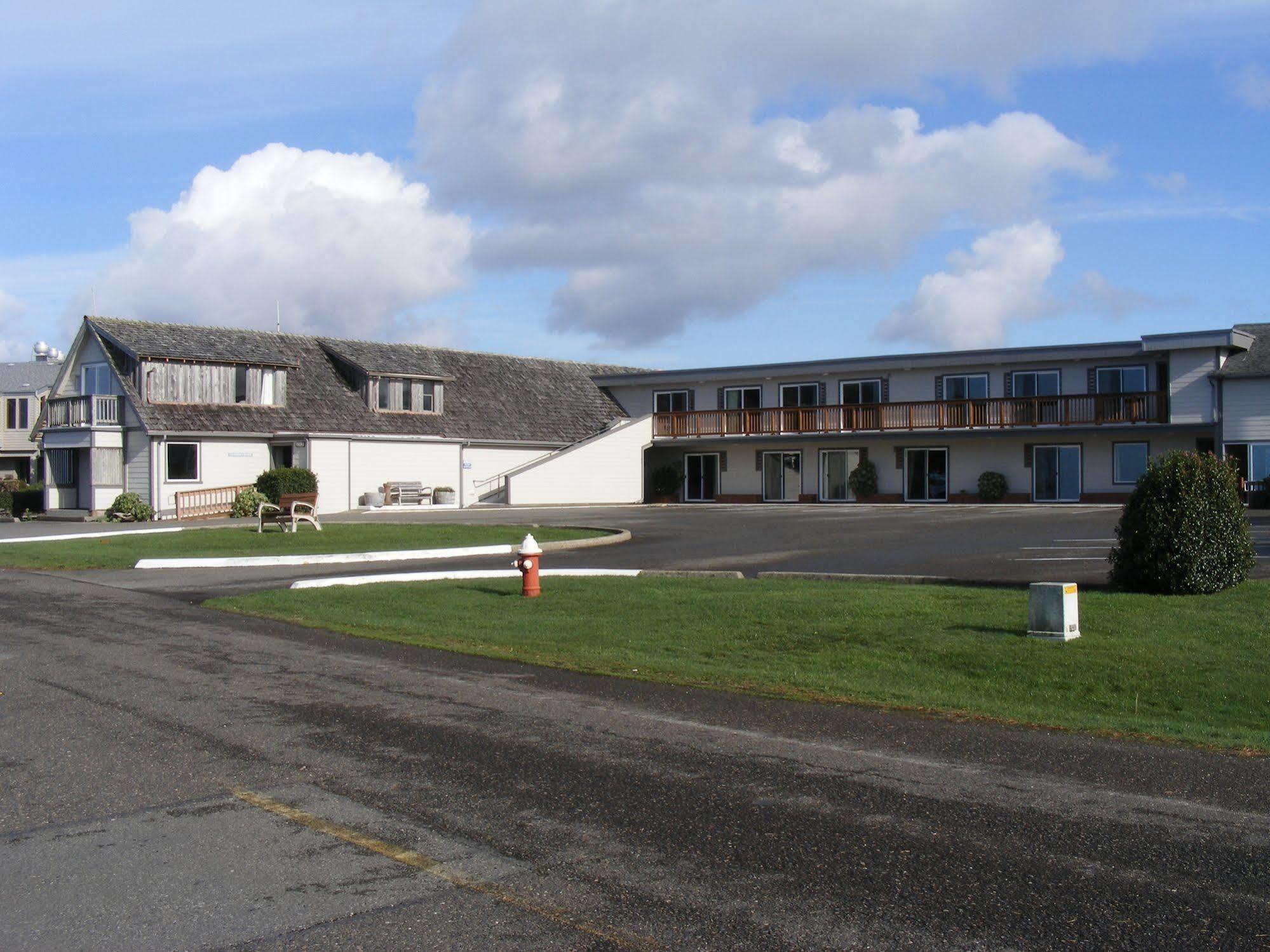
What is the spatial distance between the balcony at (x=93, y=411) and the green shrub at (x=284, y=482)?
572 cm

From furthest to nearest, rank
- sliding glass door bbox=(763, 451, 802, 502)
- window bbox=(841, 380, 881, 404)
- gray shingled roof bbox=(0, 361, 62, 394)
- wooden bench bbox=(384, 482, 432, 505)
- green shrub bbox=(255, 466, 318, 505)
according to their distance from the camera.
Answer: gray shingled roof bbox=(0, 361, 62, 394) → sliding glass door bbox=(763, 451, 802, 502) → window bbox=(841, 380, 881, 404) → wooden bench bbox=(384, 482, 432, 505) → green shrub bbox=(255, 466, 318, 505)

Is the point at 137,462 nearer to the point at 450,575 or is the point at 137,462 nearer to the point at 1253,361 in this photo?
the point at 450,575

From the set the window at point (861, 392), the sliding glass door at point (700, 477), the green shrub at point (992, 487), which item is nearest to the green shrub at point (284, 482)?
the sliding glass door at point (700, 477)

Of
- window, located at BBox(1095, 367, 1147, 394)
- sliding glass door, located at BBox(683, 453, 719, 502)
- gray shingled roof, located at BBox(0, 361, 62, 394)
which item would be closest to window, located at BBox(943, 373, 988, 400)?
window, located at BBox(1095, 367, 1147, 394)

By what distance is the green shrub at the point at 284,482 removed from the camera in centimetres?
3838

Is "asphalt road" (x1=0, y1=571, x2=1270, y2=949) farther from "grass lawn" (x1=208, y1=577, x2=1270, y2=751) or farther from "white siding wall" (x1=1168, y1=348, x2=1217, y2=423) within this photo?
"white siding wall" (x1=1168, y1=348, x2=1217, y2=423)

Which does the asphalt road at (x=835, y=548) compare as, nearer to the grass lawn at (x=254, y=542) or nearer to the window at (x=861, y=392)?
the grass lawn at (x=254, y=542)

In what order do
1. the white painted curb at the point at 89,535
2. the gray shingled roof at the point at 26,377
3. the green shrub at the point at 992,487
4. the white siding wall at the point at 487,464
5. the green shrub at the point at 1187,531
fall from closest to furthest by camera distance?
1. the green shrub at the point at 1187,531
2. the white painted curb at the point at 89,535
3. the green shrub at the point at 992,487
4. the white siding wall at the point at 487,464
5. the gray shingled roof at the point at 26,377

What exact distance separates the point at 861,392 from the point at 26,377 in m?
44.5

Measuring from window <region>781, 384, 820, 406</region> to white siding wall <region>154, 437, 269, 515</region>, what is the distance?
2048cm

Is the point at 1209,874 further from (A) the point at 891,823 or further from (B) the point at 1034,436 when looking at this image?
(B) the point at 1034,436

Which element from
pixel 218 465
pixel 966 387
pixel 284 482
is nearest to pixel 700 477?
pixel 966 387

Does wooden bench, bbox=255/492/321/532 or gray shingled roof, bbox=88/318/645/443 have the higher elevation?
gray shingled roof, bbox=88/318/645/443

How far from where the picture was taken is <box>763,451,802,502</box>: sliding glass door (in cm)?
4716
